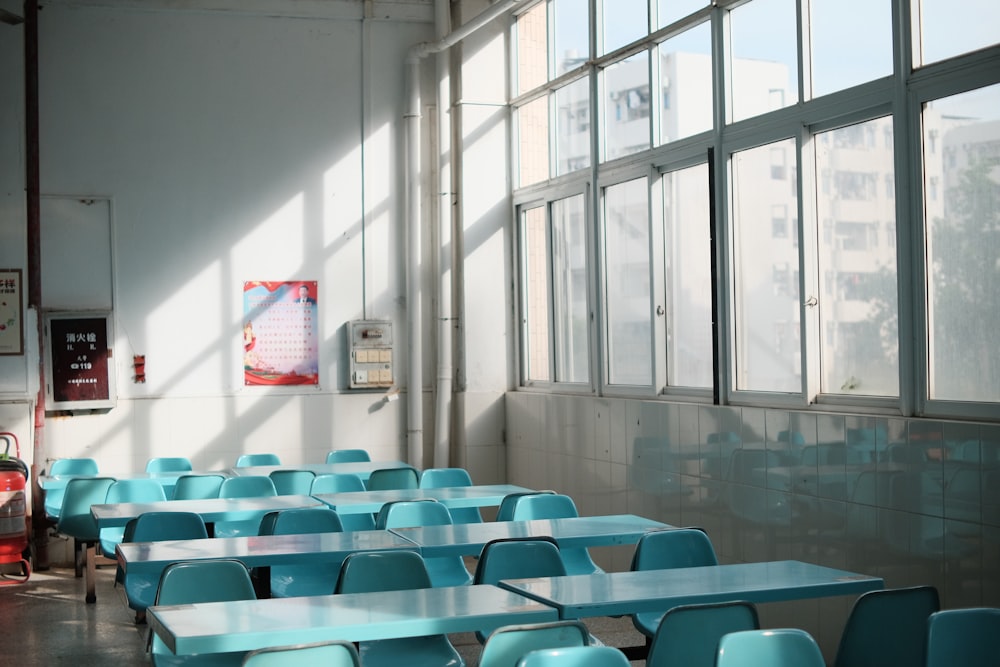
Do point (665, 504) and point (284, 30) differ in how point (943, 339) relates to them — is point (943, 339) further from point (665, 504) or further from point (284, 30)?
point (284, 30)

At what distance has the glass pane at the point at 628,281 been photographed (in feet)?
26.9

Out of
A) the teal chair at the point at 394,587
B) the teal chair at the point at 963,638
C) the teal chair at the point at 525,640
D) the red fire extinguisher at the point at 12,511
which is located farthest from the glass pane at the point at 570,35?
the teal chair at the point at 963,638

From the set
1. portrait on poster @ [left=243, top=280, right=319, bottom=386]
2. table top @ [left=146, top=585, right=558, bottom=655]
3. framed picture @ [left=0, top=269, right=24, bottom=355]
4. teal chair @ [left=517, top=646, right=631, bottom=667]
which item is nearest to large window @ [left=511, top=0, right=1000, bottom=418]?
Answer: portrait on poster @ [left=243, top=280, right=319, bottom=386]

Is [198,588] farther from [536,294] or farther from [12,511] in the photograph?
[536,294]

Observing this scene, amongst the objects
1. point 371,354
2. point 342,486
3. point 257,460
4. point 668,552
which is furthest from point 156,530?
point 371,354

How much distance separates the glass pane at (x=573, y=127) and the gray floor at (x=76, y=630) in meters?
3.77

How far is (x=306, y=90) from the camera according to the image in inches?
403

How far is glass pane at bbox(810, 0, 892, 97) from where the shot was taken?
5809mm

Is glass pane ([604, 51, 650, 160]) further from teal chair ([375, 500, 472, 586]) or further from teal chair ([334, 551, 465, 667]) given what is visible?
teal chair ([334, 551, 465, 667])

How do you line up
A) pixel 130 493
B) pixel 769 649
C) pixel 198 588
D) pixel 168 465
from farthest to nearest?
pixel 168 465, pixel 130 493, pixel 198 588, pixel 769 649

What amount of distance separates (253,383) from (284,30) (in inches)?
124

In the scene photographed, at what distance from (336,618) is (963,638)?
1.94 m

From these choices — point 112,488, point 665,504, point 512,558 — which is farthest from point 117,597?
point 512,558

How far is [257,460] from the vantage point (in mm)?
9445
